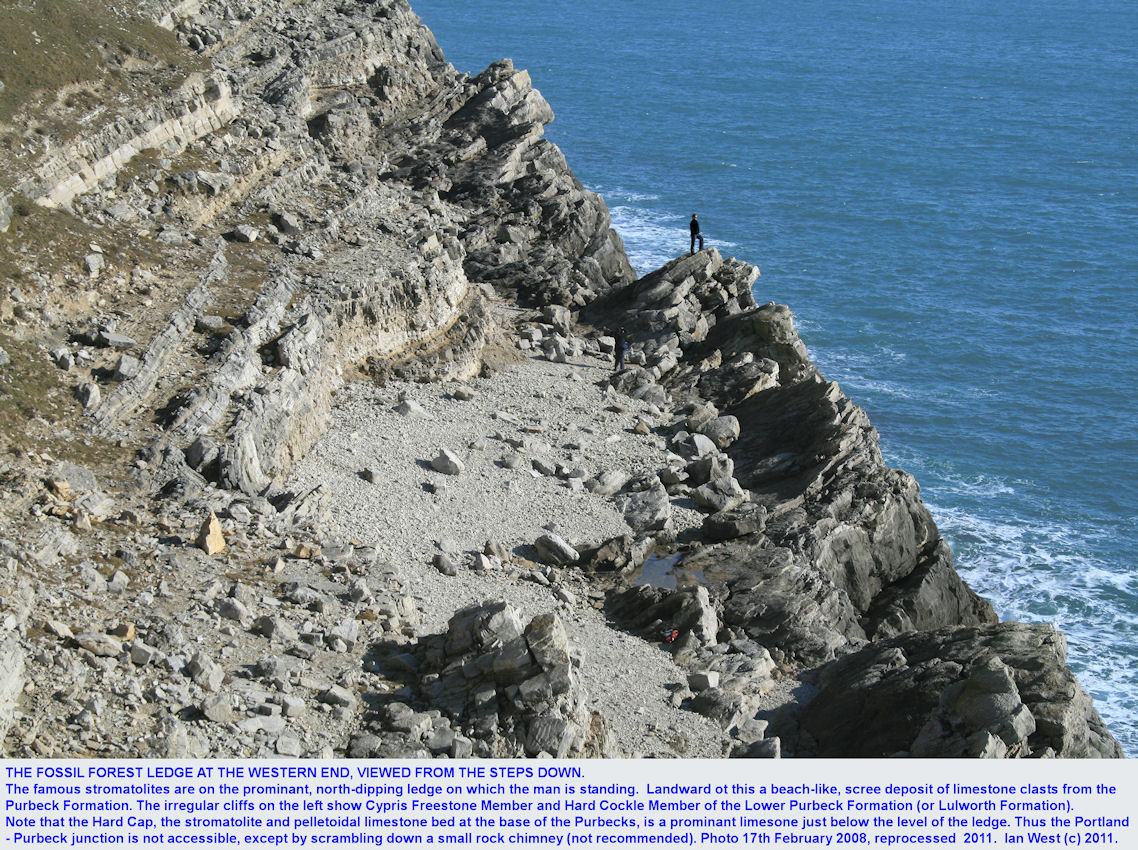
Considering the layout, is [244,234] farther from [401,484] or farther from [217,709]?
[217,709]

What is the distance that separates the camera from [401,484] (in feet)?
152

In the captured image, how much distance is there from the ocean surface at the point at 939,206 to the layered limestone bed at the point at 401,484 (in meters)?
12.9

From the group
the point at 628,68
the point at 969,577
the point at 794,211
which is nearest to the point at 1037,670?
the point at 969,577

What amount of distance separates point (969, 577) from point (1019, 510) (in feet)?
24.4

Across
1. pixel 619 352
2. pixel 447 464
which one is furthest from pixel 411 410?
pixel 619 352

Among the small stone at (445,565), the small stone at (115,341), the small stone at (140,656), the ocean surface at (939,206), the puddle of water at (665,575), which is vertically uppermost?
the ocean surface at (939,206)

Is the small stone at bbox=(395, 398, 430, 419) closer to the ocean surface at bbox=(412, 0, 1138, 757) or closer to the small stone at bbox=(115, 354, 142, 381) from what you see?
the small stone at bbox=(115, 354, 142, 381)

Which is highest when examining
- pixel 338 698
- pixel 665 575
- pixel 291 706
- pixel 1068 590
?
pixel 1068 590

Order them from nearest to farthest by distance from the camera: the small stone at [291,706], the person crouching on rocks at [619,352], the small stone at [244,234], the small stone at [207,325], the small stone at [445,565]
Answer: the small stone at [291,706] < the small stone at [445,565] < the small stone at [207,325] < the small stone at [244,234] < the person crouching on rocks at [619,352]

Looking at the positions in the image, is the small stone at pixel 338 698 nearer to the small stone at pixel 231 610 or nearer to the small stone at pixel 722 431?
the small stone at pixel 231 610

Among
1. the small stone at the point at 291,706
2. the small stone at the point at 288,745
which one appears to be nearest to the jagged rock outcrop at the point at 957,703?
the small stone at the point at 291,706

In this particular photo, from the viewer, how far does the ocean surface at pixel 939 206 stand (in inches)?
2452

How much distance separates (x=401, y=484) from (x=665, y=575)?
10.5 m

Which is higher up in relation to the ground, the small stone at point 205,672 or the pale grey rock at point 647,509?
the pale grey rock at point 647,509
